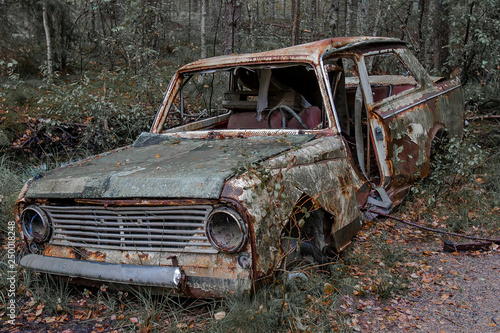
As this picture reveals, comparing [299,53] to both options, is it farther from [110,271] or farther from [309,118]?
[110,271]

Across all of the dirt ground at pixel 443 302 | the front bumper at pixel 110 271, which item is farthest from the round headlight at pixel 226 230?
the dirt ground at pixel 443 302

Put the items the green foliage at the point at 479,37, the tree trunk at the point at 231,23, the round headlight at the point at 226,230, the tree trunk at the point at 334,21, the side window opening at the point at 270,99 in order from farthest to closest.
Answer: the tree trunk at the point at 334,21 → the tree trunk at the point at 231,23 → the green foliage at the point at 479,37 → the side window opening at the point at 270,99 → the round headlight at the point at 226,230

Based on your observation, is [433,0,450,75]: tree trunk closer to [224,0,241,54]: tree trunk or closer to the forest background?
the forest background

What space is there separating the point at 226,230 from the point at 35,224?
4.88 feet

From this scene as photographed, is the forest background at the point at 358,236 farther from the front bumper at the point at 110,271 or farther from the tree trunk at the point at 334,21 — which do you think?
the front bumper at the point at 110,271

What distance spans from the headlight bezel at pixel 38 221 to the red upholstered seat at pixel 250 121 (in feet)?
6.46

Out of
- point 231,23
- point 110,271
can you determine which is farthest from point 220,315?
point 231,23

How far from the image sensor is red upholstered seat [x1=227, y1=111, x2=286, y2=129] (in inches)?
160

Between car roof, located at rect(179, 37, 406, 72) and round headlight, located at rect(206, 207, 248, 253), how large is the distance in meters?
1.77

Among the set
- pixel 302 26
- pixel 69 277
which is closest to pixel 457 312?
pixel 69 277

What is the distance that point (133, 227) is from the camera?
8.71 ft

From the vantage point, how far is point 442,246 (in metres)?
3.87

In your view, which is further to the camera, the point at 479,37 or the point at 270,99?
the point at 479,37

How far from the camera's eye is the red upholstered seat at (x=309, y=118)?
3.89 metres
